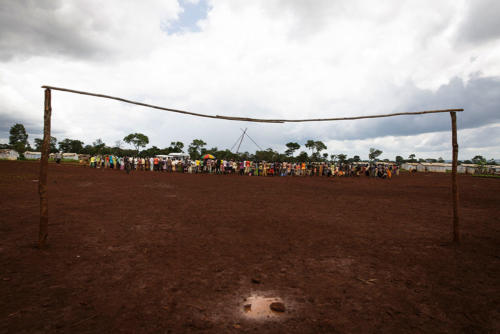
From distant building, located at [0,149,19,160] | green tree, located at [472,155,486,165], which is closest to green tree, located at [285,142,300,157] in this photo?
green tree, located at [472,155,486,165]

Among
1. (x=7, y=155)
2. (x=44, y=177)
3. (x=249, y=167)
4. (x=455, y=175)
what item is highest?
(x=7, y=155)

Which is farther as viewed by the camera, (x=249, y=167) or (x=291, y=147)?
(x=291, y=147)

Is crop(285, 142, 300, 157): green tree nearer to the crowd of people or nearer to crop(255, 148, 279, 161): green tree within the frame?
crop(255, 148, 279, 161): green tree

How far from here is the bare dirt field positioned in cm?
295

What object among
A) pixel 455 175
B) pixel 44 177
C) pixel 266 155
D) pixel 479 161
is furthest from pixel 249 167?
pixel 479 161

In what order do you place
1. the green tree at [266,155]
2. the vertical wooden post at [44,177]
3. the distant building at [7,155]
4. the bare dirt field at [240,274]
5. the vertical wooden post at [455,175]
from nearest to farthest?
the bare dirt field at [240,274] → the vertical wooden post at [44,177] → the vertical wooden post at [455,175] → the distant building at [7,155] → the green tree at [266,155]

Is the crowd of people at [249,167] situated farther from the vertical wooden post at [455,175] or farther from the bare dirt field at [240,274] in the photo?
the vertical wooden post at [455,175]

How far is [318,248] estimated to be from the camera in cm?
539

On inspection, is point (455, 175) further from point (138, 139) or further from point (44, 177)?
point (138, 139)

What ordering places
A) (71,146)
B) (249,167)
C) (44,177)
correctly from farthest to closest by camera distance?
(71,146) → (249,167) → (44,177)

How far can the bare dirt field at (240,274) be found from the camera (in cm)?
295

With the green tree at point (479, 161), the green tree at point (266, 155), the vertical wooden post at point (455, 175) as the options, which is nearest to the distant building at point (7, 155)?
the green tree at point (266, 155)

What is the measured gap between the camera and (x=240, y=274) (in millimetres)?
4148

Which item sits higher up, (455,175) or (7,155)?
(7,155)
